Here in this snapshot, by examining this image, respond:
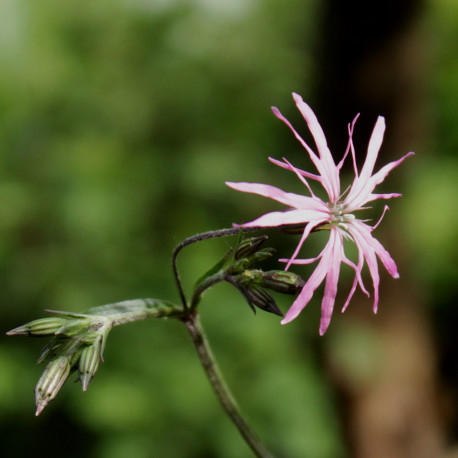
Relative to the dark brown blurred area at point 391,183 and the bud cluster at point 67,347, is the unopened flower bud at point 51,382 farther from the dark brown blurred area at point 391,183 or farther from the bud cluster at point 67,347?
the dark brown blurred area at point 391,183

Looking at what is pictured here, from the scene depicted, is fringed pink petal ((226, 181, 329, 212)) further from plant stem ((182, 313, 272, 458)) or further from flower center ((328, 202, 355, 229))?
plant stem ((182, 313, 272, 458))

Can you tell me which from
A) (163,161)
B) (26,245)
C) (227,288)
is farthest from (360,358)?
(26,245)

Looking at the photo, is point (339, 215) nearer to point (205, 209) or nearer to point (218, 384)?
point (218, 384)

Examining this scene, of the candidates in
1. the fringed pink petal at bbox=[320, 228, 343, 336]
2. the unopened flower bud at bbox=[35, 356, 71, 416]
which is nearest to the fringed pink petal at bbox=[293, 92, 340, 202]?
the fringed pink petal at bbox=[320, 228, 343, 336]

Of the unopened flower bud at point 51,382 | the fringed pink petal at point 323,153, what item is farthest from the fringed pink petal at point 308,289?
the unopened flower bud at point 51,382

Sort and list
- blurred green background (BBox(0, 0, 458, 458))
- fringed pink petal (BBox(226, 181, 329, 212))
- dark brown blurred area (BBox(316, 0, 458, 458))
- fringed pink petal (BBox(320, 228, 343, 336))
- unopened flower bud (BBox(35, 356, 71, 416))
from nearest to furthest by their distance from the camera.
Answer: fringed pink petal (BBox(226, 181, 329, 212)) → fringed pink petal (BBox(320, 228, 343, 336)) → unopened flower bud (BBox(35, 356, 71, 416)) → blurred green background (BBox(0, 0, 458, 458)) → dark brown blurred area (BBox(316, 0, 458, 458))
